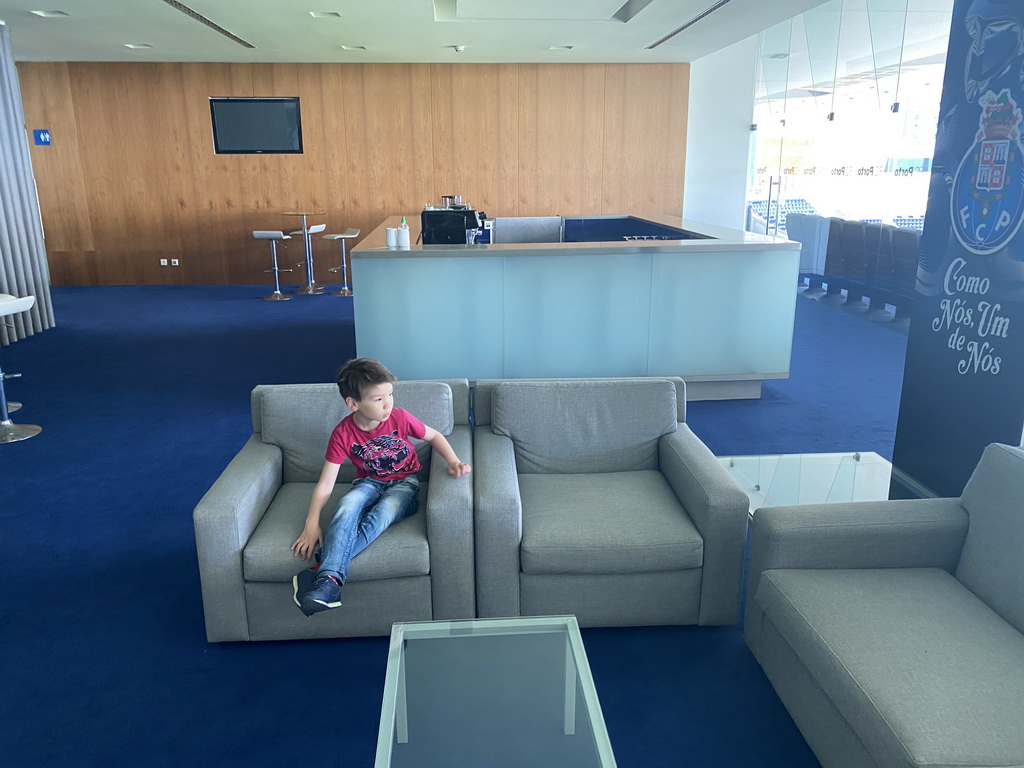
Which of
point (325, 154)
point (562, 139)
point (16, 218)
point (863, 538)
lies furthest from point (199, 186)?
point (863, 538)

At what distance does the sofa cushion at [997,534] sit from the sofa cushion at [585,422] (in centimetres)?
115

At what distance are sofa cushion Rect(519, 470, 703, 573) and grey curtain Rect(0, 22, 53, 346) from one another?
6.28m

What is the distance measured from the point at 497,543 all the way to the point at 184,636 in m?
1.19

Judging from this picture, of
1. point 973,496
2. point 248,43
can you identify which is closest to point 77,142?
point 248,43

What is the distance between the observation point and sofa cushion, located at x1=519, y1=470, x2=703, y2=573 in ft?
8.61

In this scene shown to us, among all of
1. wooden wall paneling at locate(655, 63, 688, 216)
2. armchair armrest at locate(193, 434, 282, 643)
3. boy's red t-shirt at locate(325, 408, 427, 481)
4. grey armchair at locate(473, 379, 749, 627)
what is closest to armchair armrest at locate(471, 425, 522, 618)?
grey armchair at locate(473, 379, 749, 627)

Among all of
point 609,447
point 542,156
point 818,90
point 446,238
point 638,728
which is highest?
point 818,90

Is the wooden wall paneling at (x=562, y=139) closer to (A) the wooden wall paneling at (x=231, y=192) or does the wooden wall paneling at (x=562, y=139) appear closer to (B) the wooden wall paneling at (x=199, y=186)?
(A) the wooden wall paneling at (x=231, y=192)

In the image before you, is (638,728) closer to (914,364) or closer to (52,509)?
(914,364)

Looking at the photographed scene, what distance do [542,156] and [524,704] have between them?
29.5 ft

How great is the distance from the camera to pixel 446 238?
18.3 ft

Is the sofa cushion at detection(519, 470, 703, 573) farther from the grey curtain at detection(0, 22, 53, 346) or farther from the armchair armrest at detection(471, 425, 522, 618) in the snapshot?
the grey curtain at detection(0, 22, 53, 346)

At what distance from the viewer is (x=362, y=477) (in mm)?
2891

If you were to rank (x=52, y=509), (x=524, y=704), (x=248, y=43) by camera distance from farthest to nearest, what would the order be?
(x=248, y=43) → (x=52, y=509) → (x=524, y=704)
